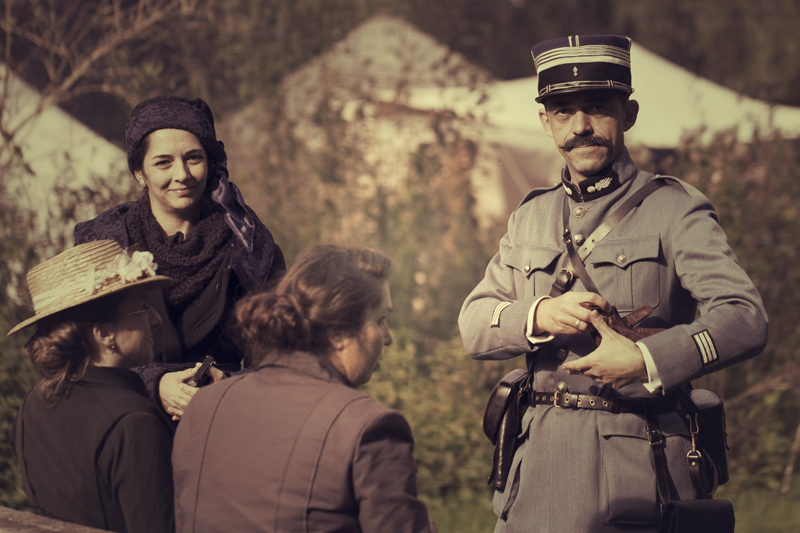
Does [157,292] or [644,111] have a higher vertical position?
[644,111]

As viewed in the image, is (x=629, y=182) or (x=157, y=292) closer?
(x=629, y=182)

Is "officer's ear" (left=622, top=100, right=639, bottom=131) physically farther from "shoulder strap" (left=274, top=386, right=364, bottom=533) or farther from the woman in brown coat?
"shoulder strap" (left=274, top=386, right=364, bottom=533)

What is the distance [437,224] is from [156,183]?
450 cm

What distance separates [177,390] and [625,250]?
142 centimetres

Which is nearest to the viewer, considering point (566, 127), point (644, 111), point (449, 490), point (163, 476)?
point (163, 476)

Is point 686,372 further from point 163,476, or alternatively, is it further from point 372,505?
point 163,476

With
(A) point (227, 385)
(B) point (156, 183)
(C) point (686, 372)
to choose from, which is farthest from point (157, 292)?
(C) point (686, 372)

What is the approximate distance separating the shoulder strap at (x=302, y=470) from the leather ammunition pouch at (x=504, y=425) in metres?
0.78

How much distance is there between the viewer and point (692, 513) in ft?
6.73

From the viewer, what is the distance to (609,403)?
7.33ft

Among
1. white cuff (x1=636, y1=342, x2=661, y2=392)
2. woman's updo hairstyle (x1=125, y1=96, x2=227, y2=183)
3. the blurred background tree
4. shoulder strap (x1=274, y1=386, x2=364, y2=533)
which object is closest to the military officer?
white cuff (x1=636, y1=342, x2=661, y2=392)

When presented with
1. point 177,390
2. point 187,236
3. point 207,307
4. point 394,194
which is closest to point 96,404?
point 177,390

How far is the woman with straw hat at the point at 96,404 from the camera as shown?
2145 millimetres

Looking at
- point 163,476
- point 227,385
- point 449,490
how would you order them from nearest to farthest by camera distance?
point 227,385 < point 163,476 < point 449,490
